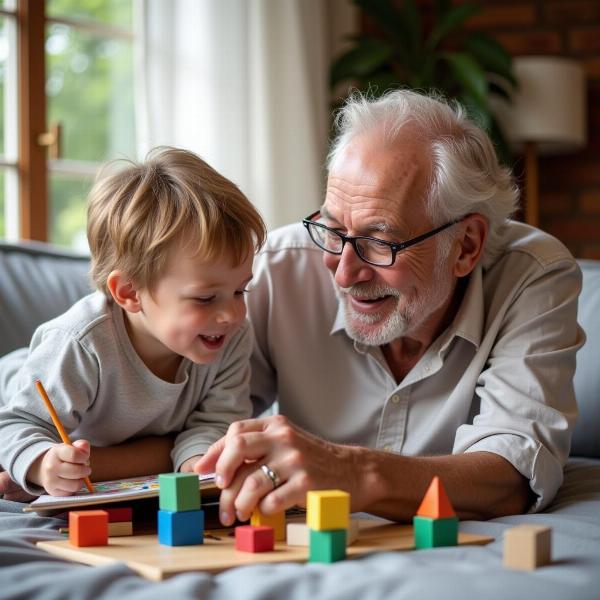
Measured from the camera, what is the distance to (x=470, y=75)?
12.3 ft

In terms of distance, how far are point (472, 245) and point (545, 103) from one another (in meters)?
2.26

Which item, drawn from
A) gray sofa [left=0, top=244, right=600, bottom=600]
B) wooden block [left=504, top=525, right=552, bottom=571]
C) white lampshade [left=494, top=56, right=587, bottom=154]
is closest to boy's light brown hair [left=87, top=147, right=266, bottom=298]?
gray sofa [left=0, top=244, right=600, bottom=600]

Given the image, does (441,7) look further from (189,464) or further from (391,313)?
(189,464)

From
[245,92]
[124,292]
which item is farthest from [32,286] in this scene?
[245,92]

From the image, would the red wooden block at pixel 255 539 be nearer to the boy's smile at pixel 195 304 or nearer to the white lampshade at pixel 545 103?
the boy's smile at pixel 195 304

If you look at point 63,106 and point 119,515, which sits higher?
point 63,106

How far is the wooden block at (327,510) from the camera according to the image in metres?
1.12

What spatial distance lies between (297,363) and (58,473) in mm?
701

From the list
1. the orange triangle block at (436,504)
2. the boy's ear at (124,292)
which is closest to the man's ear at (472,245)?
the boy's ear at (124,292)

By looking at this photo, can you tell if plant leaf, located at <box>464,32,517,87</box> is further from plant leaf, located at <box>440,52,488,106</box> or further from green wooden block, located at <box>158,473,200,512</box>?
green wooden block, located at <box>158,473,200,512</box>

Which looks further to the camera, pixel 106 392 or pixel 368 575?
pixel 106 392

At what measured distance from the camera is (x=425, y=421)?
187 centimetres

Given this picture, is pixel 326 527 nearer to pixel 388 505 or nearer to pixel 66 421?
pixel 388 505

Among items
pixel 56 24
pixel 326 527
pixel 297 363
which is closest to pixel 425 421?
pixel 297 363
